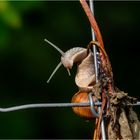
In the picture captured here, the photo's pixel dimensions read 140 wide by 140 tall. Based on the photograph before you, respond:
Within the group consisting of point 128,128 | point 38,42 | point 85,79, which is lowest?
point 128,128

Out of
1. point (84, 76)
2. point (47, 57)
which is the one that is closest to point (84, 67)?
point (84, 76)

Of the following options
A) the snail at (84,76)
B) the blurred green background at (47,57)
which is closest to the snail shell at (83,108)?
the snail at (84,76)

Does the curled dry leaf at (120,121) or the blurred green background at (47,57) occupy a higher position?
the blurred green background at (47,57)

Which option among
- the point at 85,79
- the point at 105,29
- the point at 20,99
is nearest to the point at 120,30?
the point at 105,29

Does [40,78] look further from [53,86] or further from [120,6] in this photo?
[120,6]

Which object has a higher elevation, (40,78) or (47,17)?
(47,17)

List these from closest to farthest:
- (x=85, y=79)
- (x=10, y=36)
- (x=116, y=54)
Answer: (x=85, y=79) < (x=10, y=36) < (x=116, y=54)

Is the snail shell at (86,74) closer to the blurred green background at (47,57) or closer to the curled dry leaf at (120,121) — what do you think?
the curled dry leaf at (120,121)

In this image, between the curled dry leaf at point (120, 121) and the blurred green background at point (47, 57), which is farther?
the blurred green background at point (47, 57)
